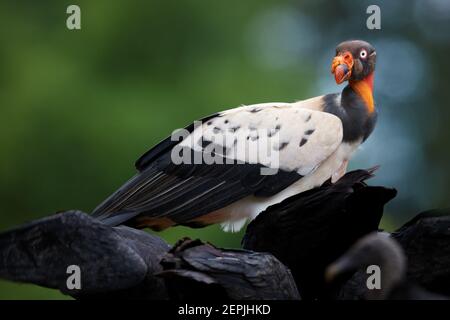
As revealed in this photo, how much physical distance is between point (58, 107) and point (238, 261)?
473 cm

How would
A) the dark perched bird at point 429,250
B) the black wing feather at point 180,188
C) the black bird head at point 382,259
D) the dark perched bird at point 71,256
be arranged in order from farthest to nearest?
the black wing feather at point 180,188 < the dark perched bird at point 429,250 < the dark perched bird at point 71,256 < the black bird head at point 382,259

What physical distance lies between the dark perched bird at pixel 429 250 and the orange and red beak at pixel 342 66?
3.43 feet

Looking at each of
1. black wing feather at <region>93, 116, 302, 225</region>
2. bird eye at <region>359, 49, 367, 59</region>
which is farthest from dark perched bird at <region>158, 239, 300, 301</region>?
bird eye at <region>359, 49, 367, 59</region>

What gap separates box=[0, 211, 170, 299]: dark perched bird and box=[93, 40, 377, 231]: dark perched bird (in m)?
1.26

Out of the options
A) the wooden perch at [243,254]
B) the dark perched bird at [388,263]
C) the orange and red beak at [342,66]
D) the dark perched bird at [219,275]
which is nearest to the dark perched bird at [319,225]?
the wooden perch at [243,254]

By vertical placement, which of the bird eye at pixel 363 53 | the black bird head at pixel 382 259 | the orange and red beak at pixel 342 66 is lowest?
the black bird head at pixel 382 259

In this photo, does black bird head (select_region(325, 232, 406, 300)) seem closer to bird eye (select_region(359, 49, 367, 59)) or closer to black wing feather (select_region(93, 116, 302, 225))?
black wing feather (select_region(93, 116, 302, 225))

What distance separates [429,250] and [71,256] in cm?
103

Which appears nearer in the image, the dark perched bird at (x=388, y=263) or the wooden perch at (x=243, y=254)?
the dark perched bird at (x=388, y=263)

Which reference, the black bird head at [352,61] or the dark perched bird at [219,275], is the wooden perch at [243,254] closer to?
the dark perched bird at [219,275]

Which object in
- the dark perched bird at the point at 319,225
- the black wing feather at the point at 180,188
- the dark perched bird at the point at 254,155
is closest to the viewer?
the dark perched bird at the point at 319,225

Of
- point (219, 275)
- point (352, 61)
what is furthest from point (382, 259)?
point (352, 61)

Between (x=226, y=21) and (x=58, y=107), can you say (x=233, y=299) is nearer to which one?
(x=58, y=107)

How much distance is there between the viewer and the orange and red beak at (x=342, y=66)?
3.59 m
